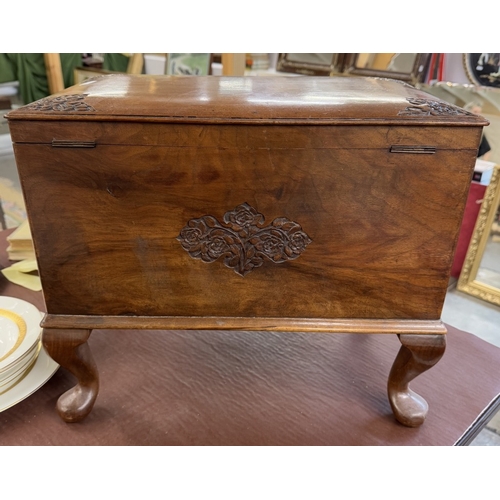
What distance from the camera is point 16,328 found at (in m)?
1.14

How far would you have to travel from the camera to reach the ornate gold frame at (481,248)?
1.77 meters

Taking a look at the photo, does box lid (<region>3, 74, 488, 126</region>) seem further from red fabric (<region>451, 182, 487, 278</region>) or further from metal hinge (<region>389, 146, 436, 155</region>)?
red fabric (<region>451, 182, 487, 278</region>)

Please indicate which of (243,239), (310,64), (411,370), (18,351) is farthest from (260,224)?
(310,64)

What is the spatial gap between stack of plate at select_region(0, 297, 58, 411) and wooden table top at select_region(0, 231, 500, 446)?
55 mm

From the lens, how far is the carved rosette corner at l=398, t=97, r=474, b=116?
0.78m

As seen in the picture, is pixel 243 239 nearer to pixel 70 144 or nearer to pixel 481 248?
pixel 70 144

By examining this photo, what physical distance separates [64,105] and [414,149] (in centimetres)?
60

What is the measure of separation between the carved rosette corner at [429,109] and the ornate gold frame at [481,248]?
42.1 inches

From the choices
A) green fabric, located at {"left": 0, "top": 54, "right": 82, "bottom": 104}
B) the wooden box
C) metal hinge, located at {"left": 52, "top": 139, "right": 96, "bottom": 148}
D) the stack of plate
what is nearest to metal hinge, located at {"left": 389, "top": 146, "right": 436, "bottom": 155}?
the wooden box

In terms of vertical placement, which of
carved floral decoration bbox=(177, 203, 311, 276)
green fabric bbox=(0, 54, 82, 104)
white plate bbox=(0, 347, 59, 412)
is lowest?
white plate bbox=(0, 347, 59, 412)

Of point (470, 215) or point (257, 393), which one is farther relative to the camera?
point (470, 215)

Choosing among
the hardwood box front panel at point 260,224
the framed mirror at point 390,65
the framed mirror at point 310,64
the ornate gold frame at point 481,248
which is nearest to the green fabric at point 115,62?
the framed mirror at point 310,64

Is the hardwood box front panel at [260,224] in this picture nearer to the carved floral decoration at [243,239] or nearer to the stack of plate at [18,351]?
the carved floral decoration at [243,239]

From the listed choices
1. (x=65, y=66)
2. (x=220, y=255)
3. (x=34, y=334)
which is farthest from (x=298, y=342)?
(x=65, y=66)
